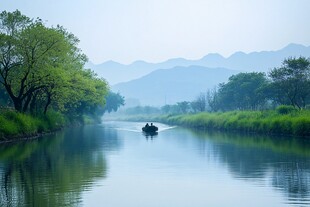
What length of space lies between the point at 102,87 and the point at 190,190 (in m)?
66.8

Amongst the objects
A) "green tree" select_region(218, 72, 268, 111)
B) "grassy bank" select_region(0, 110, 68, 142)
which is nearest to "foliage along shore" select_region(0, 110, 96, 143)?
"grassy bank" select_region(0, 110, 68, 142)

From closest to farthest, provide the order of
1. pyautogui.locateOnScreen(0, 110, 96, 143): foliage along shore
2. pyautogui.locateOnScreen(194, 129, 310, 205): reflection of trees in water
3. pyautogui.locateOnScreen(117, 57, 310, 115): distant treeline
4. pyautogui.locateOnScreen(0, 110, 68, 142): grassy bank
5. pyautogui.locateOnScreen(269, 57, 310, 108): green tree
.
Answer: pyautogui.locateOnScreen(194, 129, 310, 205): reflection of trees in water, pyautogui.locateOnScreen(0, 110, 68, 142): grassy bank, pyautogui.locateOnScreen(0, 110, 96, 143): foliage along shore, pyautogui.locateOnScreen(269, 57, 310, 108): green tree, pyautogui.locateOnScreen(117, 57, 310, 115): distant treeline

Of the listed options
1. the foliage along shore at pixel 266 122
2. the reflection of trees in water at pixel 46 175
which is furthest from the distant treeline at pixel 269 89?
the reflection of trees in water at pixel 46 175

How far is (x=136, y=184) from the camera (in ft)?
73.2

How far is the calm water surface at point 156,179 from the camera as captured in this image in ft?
60.7

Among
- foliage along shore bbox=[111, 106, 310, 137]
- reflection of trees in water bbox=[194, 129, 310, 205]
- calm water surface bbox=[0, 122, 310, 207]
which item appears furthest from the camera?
foliage along shore bbox=[111, 106, 310, 137]

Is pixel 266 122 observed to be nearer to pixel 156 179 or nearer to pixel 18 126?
pixel 18 126

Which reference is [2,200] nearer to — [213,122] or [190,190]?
[190,190]

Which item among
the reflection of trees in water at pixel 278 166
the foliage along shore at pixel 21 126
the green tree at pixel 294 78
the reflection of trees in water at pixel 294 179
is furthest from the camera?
the green tree at pixel 294 78

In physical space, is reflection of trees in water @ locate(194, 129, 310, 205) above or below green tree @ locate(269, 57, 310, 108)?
below

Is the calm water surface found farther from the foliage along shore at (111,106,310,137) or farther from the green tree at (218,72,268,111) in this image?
the green tree at (218,72,268,111)

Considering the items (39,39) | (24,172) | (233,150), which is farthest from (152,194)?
(39,39)

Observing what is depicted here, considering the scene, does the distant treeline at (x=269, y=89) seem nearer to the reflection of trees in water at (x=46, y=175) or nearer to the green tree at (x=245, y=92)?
the green tree at (x=245, y=92)

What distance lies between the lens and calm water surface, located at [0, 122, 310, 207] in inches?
729
